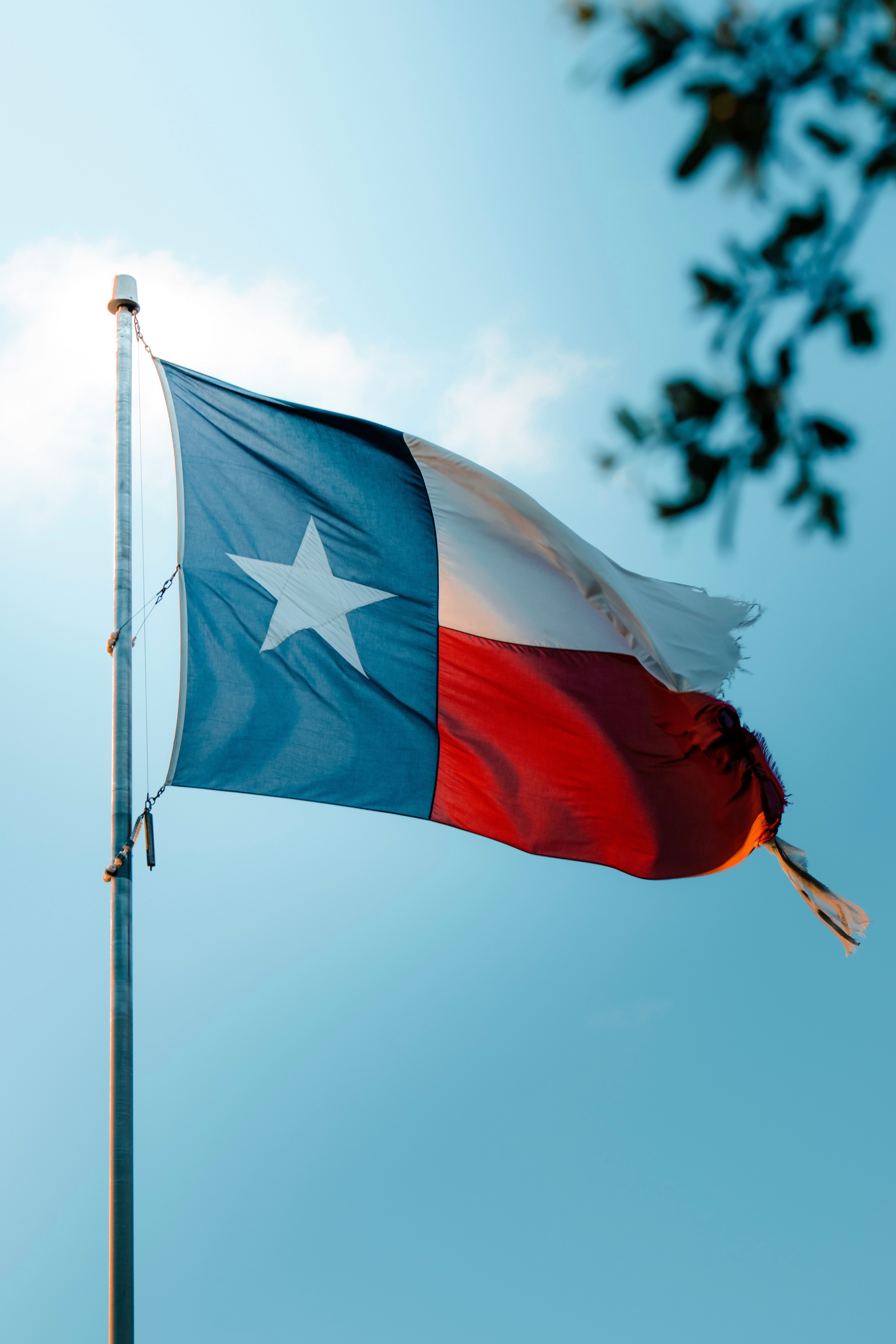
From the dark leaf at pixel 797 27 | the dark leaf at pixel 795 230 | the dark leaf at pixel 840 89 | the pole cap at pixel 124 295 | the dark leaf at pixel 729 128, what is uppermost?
the pole cap at pixel 124 295

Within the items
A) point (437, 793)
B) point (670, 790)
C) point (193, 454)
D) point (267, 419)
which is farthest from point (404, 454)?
point (670, 790)

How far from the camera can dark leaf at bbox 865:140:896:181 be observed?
259 centimetres

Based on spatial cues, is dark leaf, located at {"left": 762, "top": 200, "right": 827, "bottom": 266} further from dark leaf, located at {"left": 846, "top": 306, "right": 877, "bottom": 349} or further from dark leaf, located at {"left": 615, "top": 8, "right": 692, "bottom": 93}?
dark leaf, located at {"left": 615, "top": 8, "right": 692, "bottom": 93}

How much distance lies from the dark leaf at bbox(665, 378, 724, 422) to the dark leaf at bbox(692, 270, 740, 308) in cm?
16

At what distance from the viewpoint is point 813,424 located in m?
2.73

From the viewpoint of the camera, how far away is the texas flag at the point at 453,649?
909 cm

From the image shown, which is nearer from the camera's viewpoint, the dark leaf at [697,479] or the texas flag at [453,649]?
the dark leaf at [697,479]

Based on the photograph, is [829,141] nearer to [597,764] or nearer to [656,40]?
[656,40]

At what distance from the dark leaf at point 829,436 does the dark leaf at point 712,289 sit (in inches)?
12.9

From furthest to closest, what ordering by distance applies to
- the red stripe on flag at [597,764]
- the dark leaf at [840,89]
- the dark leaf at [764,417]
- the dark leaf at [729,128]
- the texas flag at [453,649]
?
the red stripe on flag at [597,764]
the texas flag at [453,649]
the dark leaf at [764,417]
the dark leaf at [840,89]
the dark leaf at [729,128]

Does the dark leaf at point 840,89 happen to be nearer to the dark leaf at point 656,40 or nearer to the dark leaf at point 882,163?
the dark leaf at point 882,163

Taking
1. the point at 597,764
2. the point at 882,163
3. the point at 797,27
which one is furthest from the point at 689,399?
the point at 597,764

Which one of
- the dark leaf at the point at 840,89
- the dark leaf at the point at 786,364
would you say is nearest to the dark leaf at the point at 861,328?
the dark leaf at the point at 786,364

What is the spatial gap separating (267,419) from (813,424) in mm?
7541
